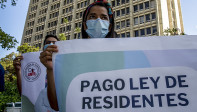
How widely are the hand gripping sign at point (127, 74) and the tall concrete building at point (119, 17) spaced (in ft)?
95.1

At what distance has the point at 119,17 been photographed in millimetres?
35469

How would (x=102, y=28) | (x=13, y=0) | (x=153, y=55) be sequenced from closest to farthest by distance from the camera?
(x=153, y=55)
(x=102, y=28)
(x=13, y=0)

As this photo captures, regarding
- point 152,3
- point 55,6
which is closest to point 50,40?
point 152,3

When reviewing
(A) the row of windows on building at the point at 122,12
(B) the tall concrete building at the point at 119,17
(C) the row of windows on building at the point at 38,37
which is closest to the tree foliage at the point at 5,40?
(B) the tall concrete building at the point at 119,17

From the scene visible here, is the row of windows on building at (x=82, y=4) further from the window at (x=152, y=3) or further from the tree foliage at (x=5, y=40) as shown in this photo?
the tree foliage at (x=5, y=40)

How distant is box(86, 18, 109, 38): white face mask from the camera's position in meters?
1.73

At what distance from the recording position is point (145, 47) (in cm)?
145

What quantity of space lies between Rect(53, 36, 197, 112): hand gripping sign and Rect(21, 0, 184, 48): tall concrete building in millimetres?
28991

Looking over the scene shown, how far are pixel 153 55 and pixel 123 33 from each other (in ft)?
109

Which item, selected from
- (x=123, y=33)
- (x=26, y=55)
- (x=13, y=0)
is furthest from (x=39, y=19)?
(x=26, y=55)

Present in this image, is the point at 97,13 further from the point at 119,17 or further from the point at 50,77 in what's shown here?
the point at 119,17

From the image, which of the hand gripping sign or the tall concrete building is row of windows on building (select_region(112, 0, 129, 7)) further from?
the hand gripping sign

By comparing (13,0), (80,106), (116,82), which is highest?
(13,0)

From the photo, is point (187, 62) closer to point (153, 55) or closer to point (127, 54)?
point (153, 55)
